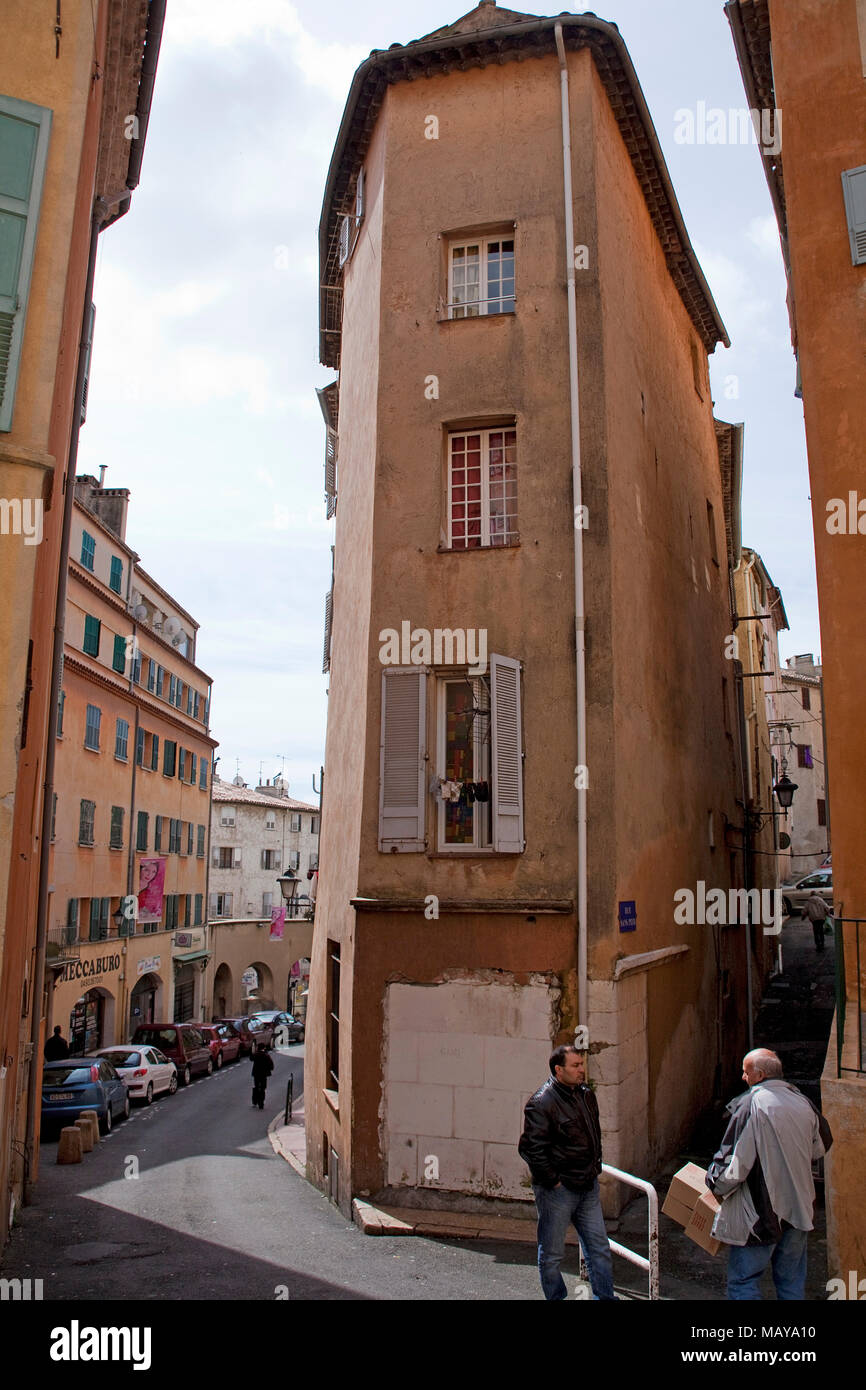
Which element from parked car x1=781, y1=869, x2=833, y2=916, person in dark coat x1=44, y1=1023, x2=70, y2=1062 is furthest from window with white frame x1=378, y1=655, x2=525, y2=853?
parked car x1=781, y1=869, x2=833, y2=916

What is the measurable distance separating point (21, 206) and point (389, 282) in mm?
6220

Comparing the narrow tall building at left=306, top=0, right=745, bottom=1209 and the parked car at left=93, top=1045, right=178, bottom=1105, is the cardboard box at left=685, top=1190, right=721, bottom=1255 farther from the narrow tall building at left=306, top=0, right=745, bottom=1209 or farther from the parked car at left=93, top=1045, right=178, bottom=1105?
the parked car at left=93, top=1045, right=178, bottom=1105

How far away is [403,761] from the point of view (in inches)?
458

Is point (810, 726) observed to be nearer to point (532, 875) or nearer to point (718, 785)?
point (718, 785)

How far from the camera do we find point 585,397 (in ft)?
39.9

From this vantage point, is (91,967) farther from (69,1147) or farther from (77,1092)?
(69,1147)

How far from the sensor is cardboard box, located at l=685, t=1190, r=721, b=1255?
233 inches

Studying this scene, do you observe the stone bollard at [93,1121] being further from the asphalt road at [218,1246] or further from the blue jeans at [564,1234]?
the blue jeans at [564,1234]

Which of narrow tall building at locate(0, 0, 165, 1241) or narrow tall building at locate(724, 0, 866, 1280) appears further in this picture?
narrow tall building at locate(724, 0, 866, 1280)

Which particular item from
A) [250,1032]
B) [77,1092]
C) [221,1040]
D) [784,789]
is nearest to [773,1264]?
[784,789]

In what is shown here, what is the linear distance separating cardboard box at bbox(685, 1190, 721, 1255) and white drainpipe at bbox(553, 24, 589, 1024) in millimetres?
4554

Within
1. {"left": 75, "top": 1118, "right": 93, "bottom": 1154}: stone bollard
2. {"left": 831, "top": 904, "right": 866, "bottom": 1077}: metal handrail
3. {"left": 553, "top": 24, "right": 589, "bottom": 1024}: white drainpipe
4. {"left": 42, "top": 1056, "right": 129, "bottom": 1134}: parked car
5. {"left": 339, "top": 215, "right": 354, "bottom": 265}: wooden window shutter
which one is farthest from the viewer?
{"left": 42, "top": 1056, "right": 129, "bottom": 1134}: parked car
